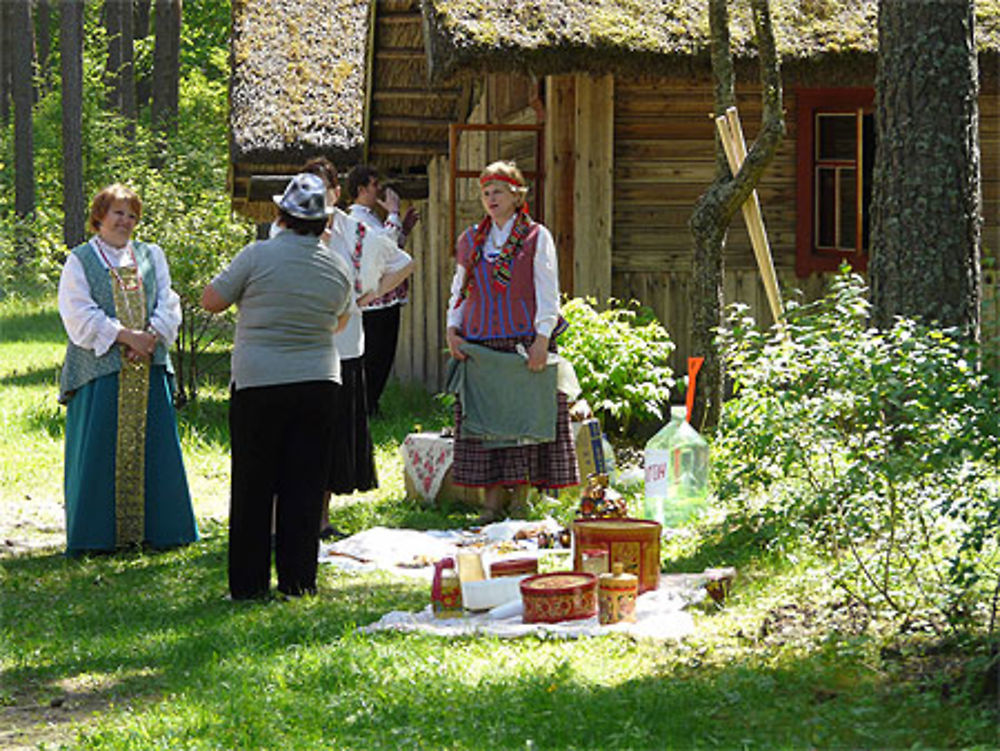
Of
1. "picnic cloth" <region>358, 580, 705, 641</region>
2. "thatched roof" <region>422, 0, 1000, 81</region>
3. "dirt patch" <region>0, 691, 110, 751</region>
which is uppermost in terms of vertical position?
"thatched roof" <region>422, 0, 1000, 81</region>

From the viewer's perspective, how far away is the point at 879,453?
5.96 m

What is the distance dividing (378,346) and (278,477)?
5978mm

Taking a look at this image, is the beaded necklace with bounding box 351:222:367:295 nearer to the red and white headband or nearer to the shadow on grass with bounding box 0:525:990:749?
the red and white headband

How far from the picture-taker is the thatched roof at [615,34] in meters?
11.4

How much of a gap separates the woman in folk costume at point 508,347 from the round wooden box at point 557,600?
7.88 ft

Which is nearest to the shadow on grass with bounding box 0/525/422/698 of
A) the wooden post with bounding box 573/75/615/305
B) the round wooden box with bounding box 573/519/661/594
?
the round wooden box with bounding box 573/519/661/594

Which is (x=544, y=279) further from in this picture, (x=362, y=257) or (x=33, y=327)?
(x=33, y=327)

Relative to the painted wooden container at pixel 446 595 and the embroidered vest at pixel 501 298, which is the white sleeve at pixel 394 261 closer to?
the embroidered vest at pixel 501 298

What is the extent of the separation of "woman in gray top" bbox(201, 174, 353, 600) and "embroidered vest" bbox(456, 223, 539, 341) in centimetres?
175

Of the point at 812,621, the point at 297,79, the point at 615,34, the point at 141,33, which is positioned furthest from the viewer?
the point at 141,33

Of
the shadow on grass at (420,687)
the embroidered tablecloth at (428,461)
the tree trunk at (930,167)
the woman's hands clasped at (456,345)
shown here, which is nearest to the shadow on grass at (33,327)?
the embroidered tablecloth at (428,461)

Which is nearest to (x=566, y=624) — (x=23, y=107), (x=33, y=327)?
(x=33, y=327)

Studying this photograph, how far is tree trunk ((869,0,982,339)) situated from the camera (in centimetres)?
755

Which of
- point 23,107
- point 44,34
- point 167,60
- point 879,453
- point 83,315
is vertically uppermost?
point 44,34
